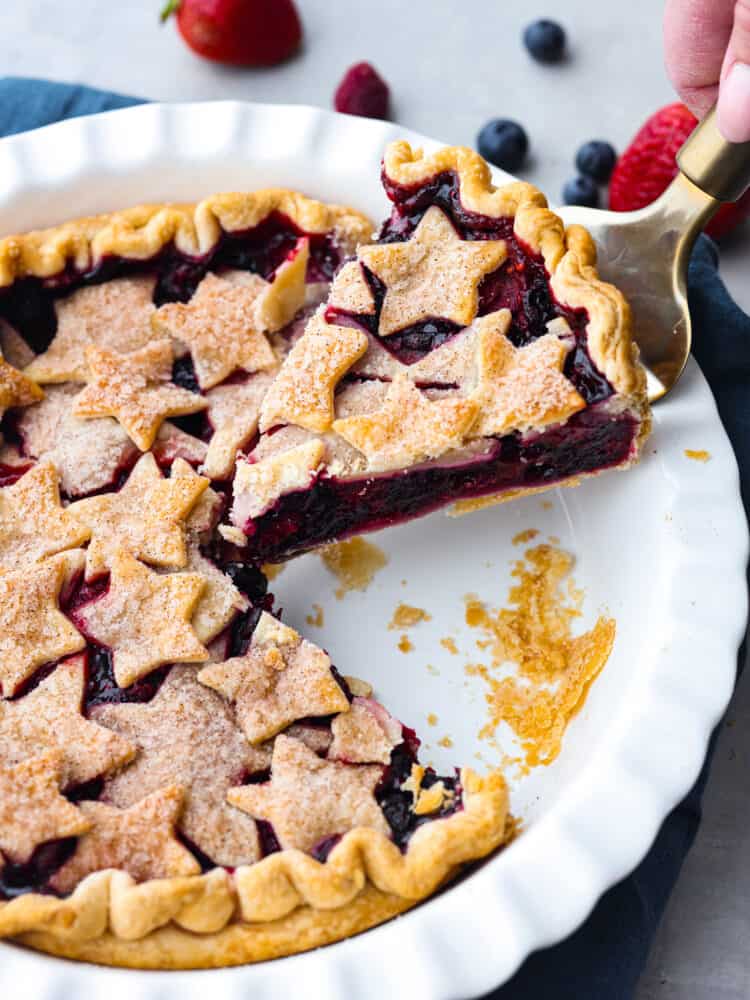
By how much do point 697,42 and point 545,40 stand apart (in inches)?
46.9

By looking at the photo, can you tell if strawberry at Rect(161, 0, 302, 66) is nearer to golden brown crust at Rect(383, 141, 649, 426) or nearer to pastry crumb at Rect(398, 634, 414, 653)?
golden brown crust at Rect(383, 141, 649, 426)

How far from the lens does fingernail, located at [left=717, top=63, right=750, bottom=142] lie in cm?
257

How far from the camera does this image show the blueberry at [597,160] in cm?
398

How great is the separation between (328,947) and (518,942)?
1.21 ft

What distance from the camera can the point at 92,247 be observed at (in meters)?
3.15

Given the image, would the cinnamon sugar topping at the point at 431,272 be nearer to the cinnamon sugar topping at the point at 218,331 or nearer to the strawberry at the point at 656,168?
the cinnamon sugar topping at the point at 218,331

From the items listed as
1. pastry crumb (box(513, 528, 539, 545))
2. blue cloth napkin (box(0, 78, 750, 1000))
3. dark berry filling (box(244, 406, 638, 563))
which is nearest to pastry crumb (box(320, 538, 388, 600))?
dark berry filling (box(244, 406, 638, 563))

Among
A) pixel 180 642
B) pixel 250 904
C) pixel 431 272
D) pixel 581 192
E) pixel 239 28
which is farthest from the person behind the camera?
pixel 239 28

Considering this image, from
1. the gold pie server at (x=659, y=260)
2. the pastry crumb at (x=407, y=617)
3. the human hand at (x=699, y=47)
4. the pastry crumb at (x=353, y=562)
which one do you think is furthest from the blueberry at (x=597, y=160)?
the pastry crumb at (x=407, y=617)

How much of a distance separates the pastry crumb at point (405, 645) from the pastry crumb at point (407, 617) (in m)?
0.03

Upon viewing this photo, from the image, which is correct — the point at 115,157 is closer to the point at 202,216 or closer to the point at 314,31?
the point at 202,216

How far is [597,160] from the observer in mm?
3984

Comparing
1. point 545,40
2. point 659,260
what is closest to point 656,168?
point 659,260

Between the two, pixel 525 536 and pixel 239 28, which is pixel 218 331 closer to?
pixel 525 536
